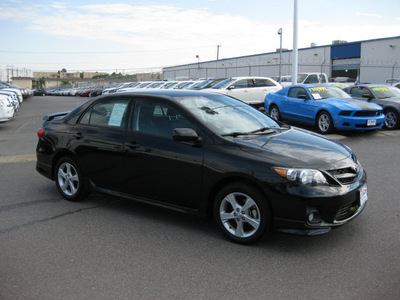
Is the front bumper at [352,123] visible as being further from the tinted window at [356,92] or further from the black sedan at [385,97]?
the tinted window at [356,92]

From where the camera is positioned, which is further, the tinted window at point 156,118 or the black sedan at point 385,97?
the black sedan at point 385,97

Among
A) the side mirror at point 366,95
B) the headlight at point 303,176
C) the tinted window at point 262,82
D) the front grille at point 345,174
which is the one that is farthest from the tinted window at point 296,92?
the headlight at point 303,176

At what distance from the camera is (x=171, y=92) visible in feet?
16.8

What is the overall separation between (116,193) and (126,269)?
1.61 metres

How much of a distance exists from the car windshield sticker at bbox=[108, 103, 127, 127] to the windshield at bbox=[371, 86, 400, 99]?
10.5 metres

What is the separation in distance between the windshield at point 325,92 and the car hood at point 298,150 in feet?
25.5

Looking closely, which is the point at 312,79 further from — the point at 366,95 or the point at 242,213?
the point at 242,213

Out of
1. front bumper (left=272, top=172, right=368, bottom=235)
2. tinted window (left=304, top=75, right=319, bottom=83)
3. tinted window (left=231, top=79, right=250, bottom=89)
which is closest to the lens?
front bumper (left=272, top=172, right=368, bottom=235)

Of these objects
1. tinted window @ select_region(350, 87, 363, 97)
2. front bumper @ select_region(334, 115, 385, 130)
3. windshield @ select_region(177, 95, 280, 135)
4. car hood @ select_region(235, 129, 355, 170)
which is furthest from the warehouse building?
car hood @ select_region(235, 129, 355, 170)

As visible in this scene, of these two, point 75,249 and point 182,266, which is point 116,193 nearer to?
point 75,249

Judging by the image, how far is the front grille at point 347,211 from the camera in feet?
12.7

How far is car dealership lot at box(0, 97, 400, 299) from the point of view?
10.6 feet

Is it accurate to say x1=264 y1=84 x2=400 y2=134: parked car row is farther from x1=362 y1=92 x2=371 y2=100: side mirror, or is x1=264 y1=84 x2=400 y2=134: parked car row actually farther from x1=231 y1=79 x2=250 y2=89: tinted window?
x1=231 y1=79 x2=250 y2=89: tinted window

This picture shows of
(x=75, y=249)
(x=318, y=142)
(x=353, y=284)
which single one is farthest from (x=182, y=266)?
(x=318, y=142)
